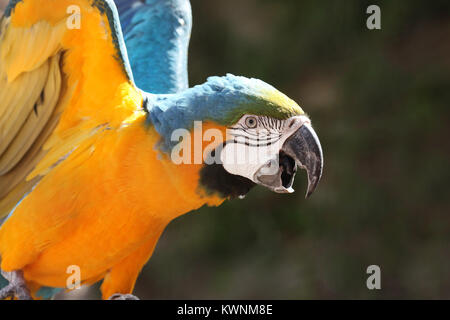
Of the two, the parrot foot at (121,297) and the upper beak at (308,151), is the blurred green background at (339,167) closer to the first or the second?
the parrot foot at (121,297)

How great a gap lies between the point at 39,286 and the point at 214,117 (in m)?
0.89

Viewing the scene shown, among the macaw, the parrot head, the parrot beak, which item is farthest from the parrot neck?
the parrot beak

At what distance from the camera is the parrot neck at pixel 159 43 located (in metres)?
2.50

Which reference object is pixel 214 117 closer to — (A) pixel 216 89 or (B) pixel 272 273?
(A) pixel 216 89

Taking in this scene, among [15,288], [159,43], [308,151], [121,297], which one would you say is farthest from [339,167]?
[15,288]

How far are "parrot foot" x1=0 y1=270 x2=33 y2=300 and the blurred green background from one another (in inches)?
104

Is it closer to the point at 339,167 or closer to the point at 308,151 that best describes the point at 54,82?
the point at 308,151

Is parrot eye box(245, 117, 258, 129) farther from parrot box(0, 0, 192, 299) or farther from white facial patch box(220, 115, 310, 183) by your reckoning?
parrot box(0, 0, 192, 299)

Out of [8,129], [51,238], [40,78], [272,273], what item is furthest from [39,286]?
[272,273]

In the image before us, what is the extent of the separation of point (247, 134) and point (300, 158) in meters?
0.16

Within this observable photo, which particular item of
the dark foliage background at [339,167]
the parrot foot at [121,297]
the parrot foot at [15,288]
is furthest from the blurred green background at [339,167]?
the parrot foot at [15,288]

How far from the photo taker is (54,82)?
75.7 inches

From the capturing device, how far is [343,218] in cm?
448

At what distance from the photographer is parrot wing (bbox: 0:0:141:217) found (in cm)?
185
